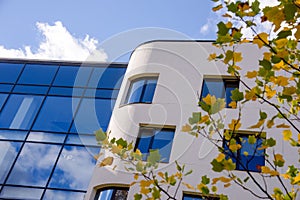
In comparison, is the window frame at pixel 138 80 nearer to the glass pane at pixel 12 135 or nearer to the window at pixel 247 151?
the window at pixel 247 151

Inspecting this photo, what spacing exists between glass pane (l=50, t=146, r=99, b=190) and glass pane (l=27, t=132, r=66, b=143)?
1.50ft

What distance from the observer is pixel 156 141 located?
24.1 ft

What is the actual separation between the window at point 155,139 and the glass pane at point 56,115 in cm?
320

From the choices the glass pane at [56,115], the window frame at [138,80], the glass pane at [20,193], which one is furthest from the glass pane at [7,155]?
the window frame at [138,80]

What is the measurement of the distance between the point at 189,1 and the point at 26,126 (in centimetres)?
757

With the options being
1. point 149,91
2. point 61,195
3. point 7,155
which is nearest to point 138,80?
point 149,91

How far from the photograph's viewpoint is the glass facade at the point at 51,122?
27.3ft

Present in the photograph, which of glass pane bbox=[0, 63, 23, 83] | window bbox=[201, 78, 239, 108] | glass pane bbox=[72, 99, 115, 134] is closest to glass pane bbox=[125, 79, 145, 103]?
glass pane bbox=[72, 99, 115, 134]

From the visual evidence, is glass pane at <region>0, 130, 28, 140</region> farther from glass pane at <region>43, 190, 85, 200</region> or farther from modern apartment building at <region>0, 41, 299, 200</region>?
glass pane at <region>43, 190, 85, 200</region>

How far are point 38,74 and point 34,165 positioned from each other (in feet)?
13.9

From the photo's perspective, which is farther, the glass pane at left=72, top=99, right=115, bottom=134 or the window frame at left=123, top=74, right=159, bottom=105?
the glass pane at left=72, top=99, right=115, bottom=134

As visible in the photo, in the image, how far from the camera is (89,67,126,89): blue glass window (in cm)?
1044

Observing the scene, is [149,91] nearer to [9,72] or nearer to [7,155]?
[7,155]

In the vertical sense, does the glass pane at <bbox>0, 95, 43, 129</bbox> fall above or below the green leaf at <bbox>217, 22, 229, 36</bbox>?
above
